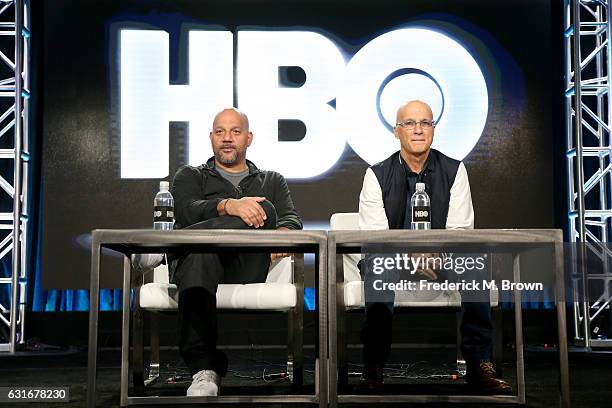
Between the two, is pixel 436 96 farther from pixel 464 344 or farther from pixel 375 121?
pixel 464 344

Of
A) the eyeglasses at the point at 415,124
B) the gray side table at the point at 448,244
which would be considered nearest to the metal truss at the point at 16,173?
the eyeglasses at the point at 415,124

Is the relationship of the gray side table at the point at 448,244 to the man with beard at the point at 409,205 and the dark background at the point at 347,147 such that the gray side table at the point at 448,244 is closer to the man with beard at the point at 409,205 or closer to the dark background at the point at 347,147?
the man with beard at the point at 409,205

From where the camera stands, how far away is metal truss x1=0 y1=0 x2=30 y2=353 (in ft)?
16.9

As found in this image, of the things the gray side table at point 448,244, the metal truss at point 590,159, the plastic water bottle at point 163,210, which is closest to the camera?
the gray side table at point 448,244

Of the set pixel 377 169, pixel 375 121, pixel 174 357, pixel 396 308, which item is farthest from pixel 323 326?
pixel 375 121

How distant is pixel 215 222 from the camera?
2719 mm

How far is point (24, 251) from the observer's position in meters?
5.39

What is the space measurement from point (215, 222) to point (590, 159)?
408 centimetres

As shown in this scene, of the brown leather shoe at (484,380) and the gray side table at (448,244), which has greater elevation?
the gray side table at (448,244)

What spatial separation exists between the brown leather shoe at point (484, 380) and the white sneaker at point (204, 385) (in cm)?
95

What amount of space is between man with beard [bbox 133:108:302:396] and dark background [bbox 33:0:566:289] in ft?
7.25

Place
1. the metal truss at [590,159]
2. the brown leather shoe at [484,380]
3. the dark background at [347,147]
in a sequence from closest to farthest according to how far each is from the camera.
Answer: the brown leather shoe at [484,380]
the metal truss at [590,159]
the dark background at [347,147]

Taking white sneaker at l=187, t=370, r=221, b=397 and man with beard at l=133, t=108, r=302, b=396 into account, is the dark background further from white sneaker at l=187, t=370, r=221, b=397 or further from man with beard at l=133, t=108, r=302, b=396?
white sneaker at l=187, t=370, r=221, b=397

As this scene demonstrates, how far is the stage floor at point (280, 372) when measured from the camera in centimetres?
298
